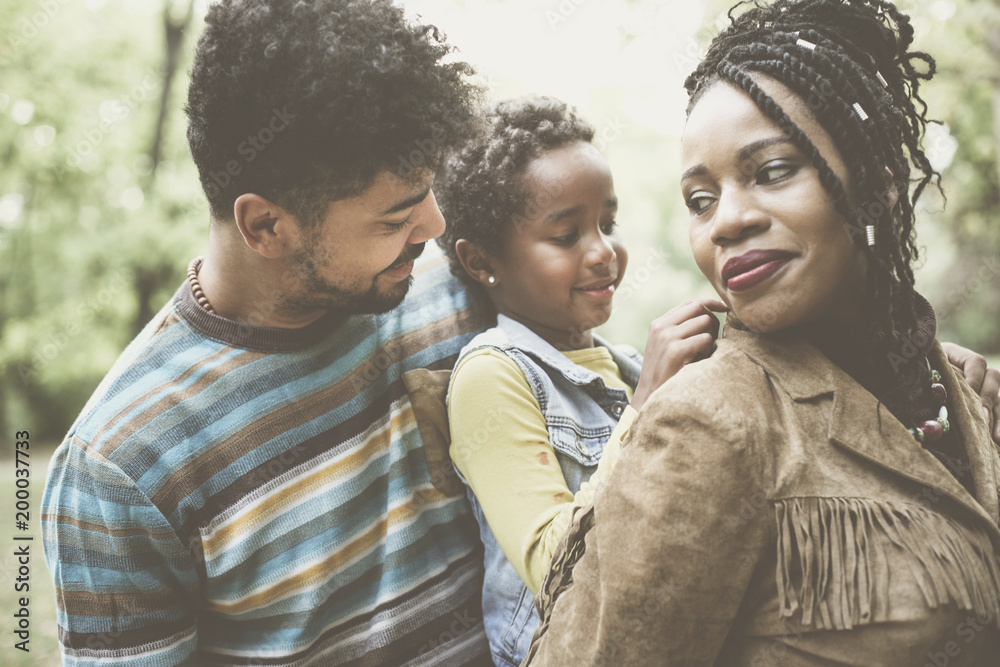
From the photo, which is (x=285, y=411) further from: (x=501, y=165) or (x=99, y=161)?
(x=99, y=161)

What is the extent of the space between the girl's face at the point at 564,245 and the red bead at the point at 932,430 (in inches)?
43.4

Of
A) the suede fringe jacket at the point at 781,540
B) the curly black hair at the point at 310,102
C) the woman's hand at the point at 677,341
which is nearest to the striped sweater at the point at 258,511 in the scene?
the curly black hair at the point at 310,102

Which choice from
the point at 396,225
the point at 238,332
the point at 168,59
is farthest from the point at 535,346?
the point at 168,59

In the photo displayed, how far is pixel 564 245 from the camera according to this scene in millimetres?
2295

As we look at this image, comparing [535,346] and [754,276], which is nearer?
[754,276]

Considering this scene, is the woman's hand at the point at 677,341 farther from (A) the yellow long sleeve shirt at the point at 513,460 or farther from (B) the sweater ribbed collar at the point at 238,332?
(B) the sweater ribbed collar at the point at 238,332

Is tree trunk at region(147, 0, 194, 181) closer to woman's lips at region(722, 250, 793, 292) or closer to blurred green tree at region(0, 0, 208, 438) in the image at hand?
blurred green tree at region(0, 0, 208, 438)

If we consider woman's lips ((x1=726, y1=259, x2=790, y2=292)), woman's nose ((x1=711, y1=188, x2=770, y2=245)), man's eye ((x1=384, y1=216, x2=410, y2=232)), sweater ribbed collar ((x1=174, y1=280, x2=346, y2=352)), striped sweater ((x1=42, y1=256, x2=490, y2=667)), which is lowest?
striped sweater ((x1=42, y1=256, x2=490, y2=667))

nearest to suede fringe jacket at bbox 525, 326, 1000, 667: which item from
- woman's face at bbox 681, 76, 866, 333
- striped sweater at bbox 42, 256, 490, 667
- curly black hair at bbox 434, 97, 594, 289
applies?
woman's face at bbox 681, 76, 866, 333

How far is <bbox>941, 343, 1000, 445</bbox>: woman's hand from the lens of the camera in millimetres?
1710

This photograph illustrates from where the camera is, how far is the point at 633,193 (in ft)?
39.9

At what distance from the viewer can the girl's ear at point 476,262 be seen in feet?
7.98

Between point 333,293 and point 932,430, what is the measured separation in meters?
1.53

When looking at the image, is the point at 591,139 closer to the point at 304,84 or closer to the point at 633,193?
the point at 304,84
